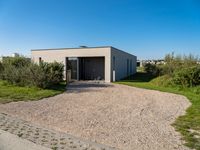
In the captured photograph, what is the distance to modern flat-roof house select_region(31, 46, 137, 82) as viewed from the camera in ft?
60.7

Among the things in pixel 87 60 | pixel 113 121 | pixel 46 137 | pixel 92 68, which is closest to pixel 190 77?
pixel 113 121

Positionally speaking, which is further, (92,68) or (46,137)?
(92,68)

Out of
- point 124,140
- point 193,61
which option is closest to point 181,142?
point 124,140

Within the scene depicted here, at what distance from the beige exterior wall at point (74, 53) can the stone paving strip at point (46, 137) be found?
13.5 meters

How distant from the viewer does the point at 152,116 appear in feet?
21.1

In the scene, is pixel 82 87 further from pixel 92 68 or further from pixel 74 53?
pixel 92 68

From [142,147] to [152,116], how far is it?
266cm

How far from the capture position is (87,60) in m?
21.5

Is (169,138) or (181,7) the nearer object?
(169,138)

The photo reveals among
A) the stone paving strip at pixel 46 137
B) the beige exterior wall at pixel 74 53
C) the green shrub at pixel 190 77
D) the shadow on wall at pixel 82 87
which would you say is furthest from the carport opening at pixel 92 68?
the stone paving strip at pixel 46 137

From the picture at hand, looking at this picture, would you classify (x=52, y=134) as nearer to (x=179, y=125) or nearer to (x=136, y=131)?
(x=136, y=131)

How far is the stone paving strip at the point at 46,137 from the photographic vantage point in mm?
3812

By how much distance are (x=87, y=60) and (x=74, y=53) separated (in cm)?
231

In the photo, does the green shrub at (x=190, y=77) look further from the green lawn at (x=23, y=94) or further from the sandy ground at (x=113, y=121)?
the green lawn at (x=23, y=94)
